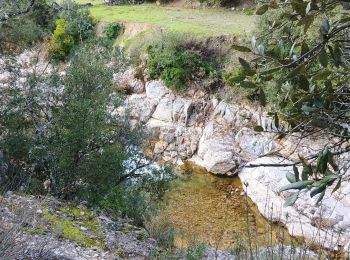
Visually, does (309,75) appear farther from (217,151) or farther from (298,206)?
(217,151)

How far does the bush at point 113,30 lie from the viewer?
20.0 metres

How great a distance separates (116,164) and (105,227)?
157 centimetres

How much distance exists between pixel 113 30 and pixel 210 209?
11995 millimetres

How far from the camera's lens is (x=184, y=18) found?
20719mm

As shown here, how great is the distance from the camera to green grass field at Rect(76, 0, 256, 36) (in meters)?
17.4

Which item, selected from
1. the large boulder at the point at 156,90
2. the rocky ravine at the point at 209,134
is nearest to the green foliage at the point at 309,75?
the rocky ravine at the point at 209,134

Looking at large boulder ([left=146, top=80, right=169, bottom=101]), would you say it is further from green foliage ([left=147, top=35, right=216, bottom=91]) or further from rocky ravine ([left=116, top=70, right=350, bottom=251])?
green foliage ([left=147, top=35, right=216, bottom=91])

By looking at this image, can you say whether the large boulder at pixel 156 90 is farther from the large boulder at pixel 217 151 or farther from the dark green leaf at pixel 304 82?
the dark green leaf at pixel 304 82

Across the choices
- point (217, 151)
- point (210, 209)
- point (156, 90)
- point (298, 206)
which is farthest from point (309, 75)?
point (156, 90)

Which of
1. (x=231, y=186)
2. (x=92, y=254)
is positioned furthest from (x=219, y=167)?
(x=92, y=254)

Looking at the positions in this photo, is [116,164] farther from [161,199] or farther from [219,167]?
[219,167]

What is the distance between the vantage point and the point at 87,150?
8.27 meters

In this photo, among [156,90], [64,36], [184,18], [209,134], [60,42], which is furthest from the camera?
[184,18]

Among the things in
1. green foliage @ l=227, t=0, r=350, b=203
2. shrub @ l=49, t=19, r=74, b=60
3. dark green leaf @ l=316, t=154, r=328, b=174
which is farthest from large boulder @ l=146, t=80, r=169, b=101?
dark green leaf @ l=316, t=154, r=328, b=174
